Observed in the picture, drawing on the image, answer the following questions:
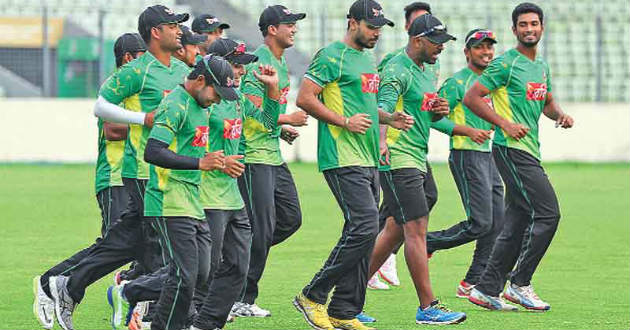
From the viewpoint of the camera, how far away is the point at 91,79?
2877 centimetres

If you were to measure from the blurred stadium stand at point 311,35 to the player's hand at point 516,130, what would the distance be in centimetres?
1897

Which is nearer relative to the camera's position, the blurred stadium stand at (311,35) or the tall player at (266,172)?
the tall player at (266,172)

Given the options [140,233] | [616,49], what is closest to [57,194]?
[140,233]

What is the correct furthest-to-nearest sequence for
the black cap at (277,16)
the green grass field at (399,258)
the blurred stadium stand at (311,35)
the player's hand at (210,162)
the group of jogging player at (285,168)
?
1. the blurred stadium stand at (311,35)
2. the black cap at (277,16)
3. the green grass field at (399,258)
4. the group of jogging player at (285,168)
5. the player's hand at (210,162)

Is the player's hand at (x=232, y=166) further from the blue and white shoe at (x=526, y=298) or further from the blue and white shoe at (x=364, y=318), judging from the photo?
the blue and white shoe at (x=526, y=298)

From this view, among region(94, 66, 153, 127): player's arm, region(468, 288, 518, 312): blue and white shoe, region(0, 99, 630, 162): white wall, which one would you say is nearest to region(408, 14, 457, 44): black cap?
region(468, 288, 518, 312): blue and white shoe

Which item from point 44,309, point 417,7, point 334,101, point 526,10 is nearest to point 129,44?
point 334,101

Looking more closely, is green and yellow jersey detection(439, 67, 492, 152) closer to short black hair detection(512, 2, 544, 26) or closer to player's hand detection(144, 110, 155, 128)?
short black hair detection(512, 2, 544, 26)

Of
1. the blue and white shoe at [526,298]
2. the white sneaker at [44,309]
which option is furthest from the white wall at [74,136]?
the white sneaker at [44,309]

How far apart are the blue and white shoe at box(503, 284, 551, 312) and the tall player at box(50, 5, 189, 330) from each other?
2793mm

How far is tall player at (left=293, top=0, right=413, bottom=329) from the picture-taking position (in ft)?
29.8

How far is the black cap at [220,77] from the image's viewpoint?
7.68 m

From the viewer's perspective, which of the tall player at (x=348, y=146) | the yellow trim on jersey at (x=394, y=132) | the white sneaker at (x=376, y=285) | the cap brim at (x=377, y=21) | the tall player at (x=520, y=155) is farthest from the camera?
the white sneaker at (x=376, y=285)

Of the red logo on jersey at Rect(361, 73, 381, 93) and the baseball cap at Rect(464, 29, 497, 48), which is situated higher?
the baseball cap at Rect(464, 29, 497, 48)
